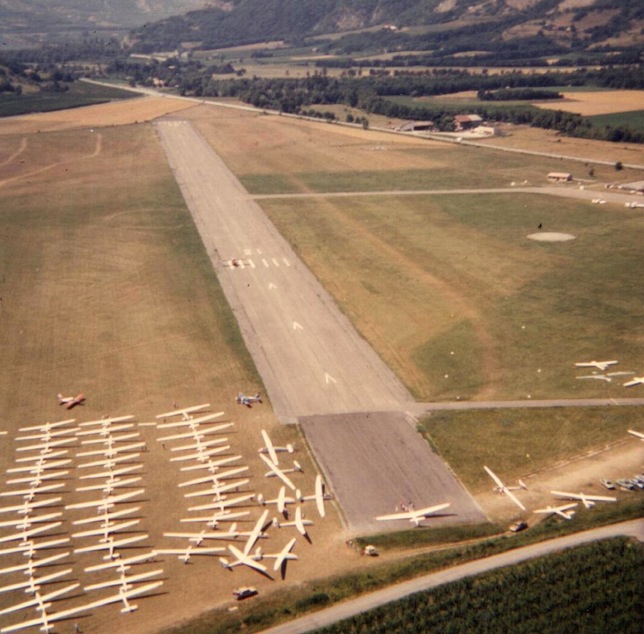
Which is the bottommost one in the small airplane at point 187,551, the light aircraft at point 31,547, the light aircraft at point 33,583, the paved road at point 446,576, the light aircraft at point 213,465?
the light aircraft at point 31,547

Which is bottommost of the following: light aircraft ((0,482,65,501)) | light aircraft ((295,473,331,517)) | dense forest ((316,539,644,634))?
light aircraft ((0,482,65,501))

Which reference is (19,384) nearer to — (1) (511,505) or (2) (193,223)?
(1) (511,505)

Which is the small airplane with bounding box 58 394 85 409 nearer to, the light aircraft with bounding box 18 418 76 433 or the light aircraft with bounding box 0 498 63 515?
the light aircraft with bounding box 18 418 76 433

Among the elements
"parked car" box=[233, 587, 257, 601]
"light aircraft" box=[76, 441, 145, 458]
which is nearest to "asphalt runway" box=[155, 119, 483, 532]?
Answer: "parked car" box=[233, 587, 257, 601]

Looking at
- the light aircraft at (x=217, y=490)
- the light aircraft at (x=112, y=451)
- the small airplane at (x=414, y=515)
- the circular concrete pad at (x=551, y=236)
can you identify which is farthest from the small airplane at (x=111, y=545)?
the circular concrete pad at (x=551, y=236)

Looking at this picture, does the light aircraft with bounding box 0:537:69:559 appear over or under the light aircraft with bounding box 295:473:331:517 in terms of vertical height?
under

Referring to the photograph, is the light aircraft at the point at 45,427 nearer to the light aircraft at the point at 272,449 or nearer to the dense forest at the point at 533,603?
A: the light aircraft at the point at 272,449
